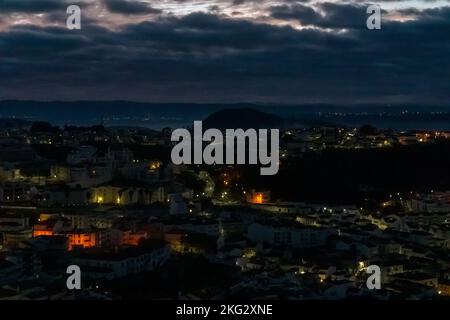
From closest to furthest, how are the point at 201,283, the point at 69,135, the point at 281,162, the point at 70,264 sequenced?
the point at 201,283
the point at 70,264
the point at 281,162
the point at 69,135

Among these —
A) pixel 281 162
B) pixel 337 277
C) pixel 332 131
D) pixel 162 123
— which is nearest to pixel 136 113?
pixel 162 123

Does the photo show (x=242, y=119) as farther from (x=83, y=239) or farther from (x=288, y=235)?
(x=83, y=239)

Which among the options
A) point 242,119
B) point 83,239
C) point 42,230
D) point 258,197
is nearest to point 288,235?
point 83,239

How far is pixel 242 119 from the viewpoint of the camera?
117 ft

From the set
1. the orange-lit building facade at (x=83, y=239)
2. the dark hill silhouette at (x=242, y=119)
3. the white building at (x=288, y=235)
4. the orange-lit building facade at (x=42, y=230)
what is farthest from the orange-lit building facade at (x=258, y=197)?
the dark hill silhouette at (x=242, y=119)

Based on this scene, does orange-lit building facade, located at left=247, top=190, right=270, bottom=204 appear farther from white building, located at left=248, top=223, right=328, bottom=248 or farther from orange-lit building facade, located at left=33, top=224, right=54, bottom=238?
orange-lit building facade, located at left=33, top=224, right=54, bottom=238

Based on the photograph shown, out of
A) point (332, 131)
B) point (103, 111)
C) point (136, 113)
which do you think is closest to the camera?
point (332, 131)

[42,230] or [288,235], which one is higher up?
[42,230]

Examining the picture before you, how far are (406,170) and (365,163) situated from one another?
1.26 meters

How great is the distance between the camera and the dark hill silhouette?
35.1 metres

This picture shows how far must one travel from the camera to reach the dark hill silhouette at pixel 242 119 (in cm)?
3509

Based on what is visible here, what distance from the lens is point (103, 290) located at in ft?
24.2

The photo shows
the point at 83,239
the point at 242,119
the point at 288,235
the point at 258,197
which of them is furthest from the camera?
the point at 242,119
